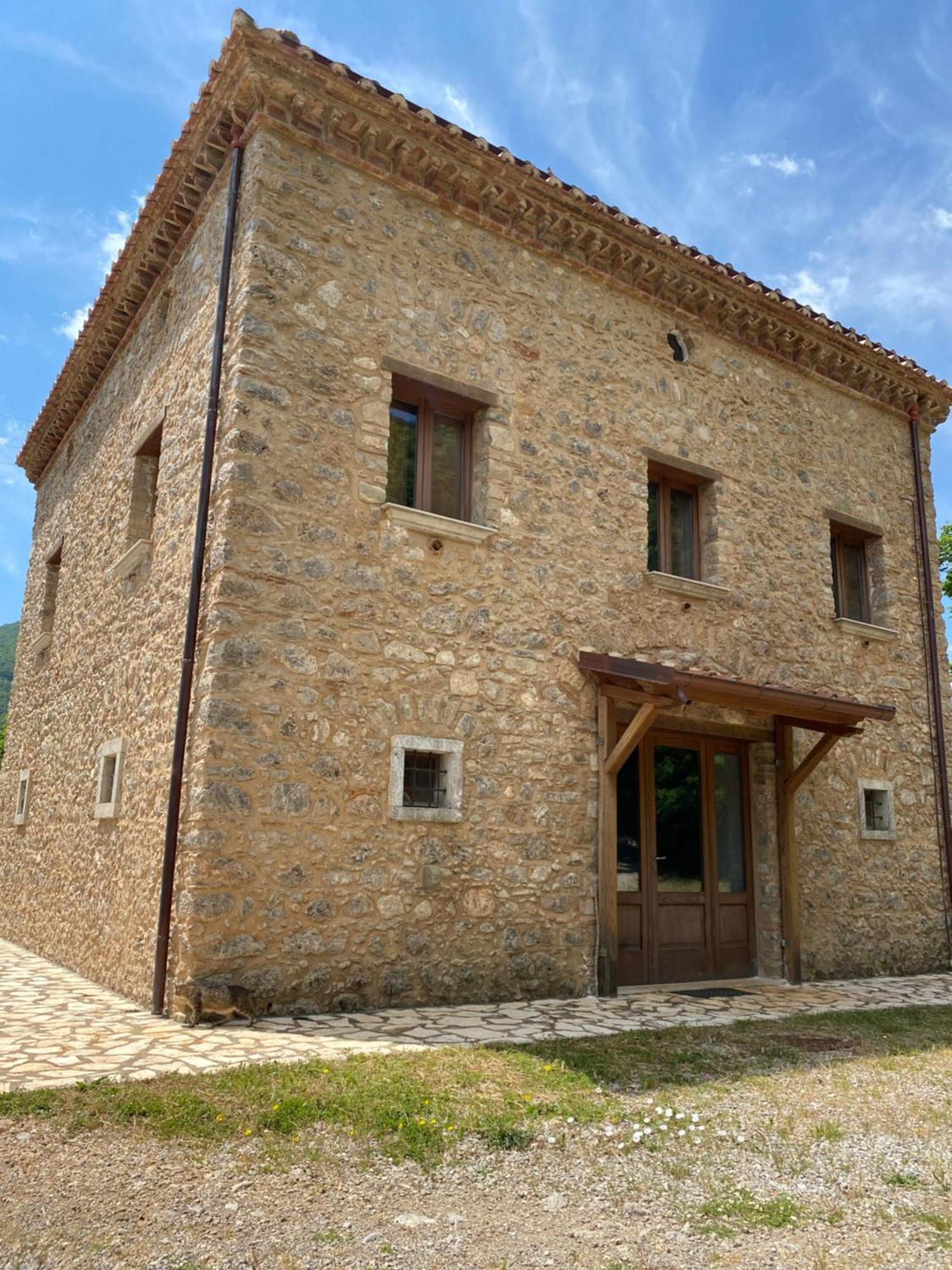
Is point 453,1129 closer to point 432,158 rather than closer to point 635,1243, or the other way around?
point 635,1243

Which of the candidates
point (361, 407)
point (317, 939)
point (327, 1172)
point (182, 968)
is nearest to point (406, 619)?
point (361, 407)

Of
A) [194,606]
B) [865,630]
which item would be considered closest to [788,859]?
[865,630]

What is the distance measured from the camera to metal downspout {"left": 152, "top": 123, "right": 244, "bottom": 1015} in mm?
5930

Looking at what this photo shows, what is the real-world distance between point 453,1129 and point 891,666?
307 inches

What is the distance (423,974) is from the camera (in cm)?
631

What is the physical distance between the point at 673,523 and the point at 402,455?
2.92 metres

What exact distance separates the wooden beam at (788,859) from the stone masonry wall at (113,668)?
17.3 ft

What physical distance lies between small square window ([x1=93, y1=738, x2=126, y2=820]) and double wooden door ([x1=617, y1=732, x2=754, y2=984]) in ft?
13.1

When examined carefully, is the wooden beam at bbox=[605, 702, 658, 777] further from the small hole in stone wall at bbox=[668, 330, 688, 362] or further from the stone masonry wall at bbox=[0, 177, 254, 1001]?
the small hole in stone wall at bbox=[668, 330, 688, 362]

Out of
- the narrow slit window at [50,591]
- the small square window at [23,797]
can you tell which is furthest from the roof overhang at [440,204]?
the small square window at [23,797]

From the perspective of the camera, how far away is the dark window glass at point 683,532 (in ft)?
28.8

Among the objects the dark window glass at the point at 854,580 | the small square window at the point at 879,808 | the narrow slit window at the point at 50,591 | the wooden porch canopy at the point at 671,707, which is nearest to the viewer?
the wooden porch canopy at the point at 671,707

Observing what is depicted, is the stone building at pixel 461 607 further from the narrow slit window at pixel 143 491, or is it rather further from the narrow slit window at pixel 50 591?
the narrow slit window at pixel 50 591

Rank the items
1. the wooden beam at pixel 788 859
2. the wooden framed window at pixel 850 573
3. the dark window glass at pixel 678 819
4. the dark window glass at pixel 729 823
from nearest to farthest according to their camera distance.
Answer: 1. the dark window glass at pixel 678 819
2. the wooden beam at pixel 788 859
3. the dark window glass at pixel 729 823
4. the wooden framed window at pixel 850 573
